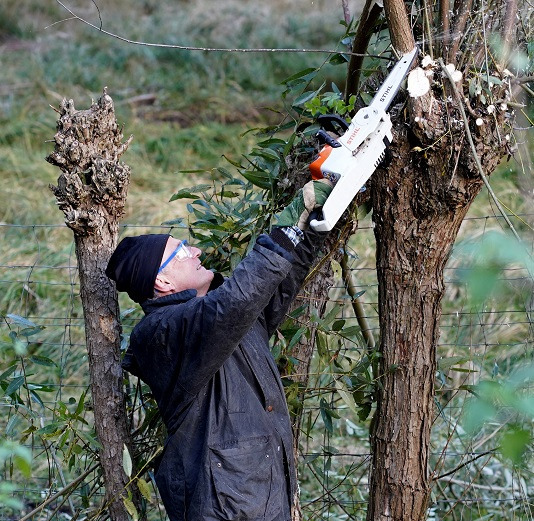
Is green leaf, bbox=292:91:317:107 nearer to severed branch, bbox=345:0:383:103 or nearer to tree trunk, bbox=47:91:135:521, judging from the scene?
severed branch, bbox=345:0:383:103

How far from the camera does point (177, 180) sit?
255 inches

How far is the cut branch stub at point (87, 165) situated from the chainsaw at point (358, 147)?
2.07ft

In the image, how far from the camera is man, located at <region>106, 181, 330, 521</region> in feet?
6.17

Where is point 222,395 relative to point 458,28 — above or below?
below

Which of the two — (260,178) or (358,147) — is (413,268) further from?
(260,178)

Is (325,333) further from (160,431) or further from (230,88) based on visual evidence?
(230,88)

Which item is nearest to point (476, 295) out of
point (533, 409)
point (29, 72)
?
point (533, 409)

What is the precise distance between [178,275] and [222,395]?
36 centimetres

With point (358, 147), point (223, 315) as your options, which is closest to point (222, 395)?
Answer: point (223, 315)

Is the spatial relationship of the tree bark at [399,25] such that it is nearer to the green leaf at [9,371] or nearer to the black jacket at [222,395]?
the black jacket at [222,395]

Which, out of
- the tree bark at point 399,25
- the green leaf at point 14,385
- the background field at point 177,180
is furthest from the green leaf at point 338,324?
the green leaf at point 14,385

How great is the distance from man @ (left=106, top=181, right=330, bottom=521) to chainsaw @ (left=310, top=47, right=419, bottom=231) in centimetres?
6

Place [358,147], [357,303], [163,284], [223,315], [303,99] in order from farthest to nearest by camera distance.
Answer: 1. [357,303]
2. [303,99]
3. [163,284]
4. [358,147]
5. [223,315]

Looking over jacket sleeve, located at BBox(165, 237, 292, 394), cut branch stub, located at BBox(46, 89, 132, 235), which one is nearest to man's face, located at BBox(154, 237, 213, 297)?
jacket sleeve, located at BBox(165, 237, 292, 394)
